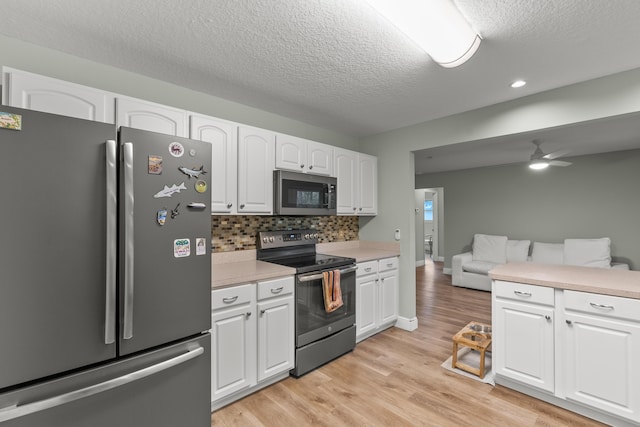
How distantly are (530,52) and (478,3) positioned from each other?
74 centimetres

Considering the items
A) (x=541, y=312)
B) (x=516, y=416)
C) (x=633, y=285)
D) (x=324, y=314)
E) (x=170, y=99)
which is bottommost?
(x=516, y=416)

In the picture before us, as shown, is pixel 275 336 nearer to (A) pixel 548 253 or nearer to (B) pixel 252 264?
(B) pixel 252 264

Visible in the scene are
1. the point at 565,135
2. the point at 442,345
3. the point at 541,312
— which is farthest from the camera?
the point at 565,135

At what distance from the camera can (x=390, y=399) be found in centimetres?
220

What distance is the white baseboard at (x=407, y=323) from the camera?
351 cm

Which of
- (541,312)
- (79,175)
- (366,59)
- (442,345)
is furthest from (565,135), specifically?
(79,175)

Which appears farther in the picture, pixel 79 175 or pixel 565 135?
pixel 565 135

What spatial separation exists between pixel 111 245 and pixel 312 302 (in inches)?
66.3

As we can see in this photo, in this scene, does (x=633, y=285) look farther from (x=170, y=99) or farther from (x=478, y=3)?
(x=170, y=99)

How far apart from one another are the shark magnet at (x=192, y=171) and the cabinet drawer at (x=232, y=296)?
2.66 feet

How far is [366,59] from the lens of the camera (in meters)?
2.04

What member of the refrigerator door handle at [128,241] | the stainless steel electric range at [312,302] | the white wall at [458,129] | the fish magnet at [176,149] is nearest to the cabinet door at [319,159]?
the stainless steel electric range at [312,302]

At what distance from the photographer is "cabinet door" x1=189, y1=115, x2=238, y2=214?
2237mm

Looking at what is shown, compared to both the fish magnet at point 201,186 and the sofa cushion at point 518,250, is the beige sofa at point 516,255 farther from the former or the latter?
the fish magnet at point 201,186
